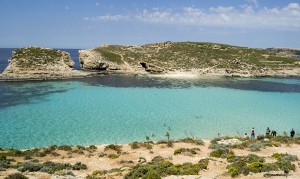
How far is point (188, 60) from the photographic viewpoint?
11300cm

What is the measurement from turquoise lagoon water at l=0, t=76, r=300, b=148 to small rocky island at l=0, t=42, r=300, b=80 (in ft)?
59.0

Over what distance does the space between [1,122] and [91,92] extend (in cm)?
2574

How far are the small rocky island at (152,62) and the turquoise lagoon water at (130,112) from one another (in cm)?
1799

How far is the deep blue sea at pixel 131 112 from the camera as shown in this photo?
3456cm

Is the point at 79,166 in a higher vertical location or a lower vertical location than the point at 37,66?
lower

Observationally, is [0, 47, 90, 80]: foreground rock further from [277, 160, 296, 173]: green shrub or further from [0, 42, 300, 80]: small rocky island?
[277, 160, 296, 173]: green shrub

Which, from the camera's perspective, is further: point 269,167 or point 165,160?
point 165,160

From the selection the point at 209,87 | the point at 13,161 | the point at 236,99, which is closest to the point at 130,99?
the point at 236,99

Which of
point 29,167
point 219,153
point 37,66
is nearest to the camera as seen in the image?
point 29,167

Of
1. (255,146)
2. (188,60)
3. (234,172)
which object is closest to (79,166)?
(234,172)

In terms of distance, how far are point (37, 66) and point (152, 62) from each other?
40402mm

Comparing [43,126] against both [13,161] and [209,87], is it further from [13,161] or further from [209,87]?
[209,87]

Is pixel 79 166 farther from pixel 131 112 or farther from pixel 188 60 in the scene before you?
pixel 188 60

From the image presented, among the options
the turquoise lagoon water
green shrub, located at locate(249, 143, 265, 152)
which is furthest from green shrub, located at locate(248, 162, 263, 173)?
the turquoise lagoon water
